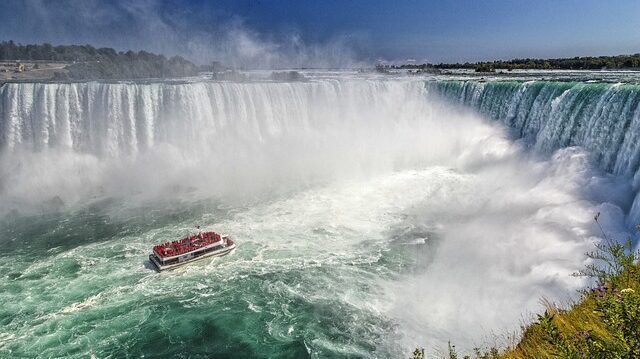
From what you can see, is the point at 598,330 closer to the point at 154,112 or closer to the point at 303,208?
the point at 303,208

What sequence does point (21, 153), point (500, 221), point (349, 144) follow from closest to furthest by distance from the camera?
point (500, 221) → point (21, 153) → point (349, 144)

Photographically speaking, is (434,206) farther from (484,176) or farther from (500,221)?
A: (484,176)

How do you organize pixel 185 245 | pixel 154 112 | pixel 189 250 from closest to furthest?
pixel 189 250 < pixel 185 245 < pixel 154 112

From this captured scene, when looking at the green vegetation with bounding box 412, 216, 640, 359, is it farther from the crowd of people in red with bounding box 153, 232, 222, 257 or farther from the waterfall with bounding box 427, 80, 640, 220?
the crowd of people in red with bounding box 153, 232, 222, 257

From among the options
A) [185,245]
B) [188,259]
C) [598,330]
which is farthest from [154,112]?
[598,330]

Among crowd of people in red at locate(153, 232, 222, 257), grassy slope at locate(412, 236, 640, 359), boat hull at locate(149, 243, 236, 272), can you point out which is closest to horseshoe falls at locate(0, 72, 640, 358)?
boat hull at locate(149, 243, 236, 272)

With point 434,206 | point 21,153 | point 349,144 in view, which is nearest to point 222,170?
point 349,144
